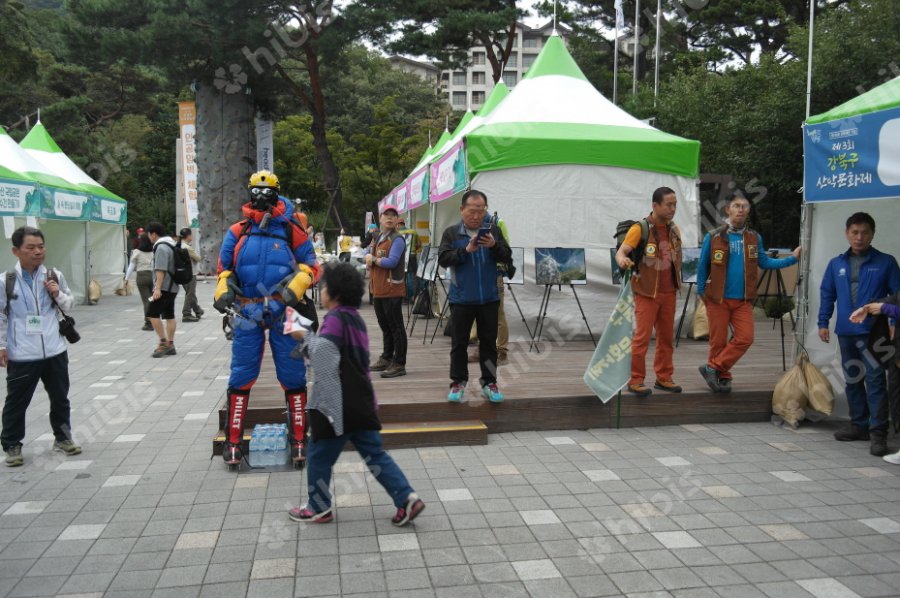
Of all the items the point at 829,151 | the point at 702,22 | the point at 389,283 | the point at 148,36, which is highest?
the point at 702,22

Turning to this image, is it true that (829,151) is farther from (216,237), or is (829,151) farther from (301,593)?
(216,237)

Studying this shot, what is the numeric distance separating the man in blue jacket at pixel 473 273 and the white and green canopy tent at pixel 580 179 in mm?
3365

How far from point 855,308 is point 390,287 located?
4081 mm

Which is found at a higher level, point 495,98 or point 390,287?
point 495,98

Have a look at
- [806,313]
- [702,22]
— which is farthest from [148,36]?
[702,22]

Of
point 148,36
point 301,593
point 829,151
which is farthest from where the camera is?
point 148,36

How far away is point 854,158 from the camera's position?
5402 mm

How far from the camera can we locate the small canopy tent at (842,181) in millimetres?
5105

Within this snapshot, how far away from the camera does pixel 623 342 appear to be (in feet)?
19.0

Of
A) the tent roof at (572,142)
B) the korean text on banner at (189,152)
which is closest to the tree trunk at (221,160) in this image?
the korean text on banner at (189,152)

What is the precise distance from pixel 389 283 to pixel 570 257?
275 cm

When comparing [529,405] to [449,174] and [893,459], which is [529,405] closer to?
[893,459]

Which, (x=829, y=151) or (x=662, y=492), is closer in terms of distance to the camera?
(x=662, y=492)

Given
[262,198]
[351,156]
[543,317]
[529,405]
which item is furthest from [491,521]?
[351,156]
